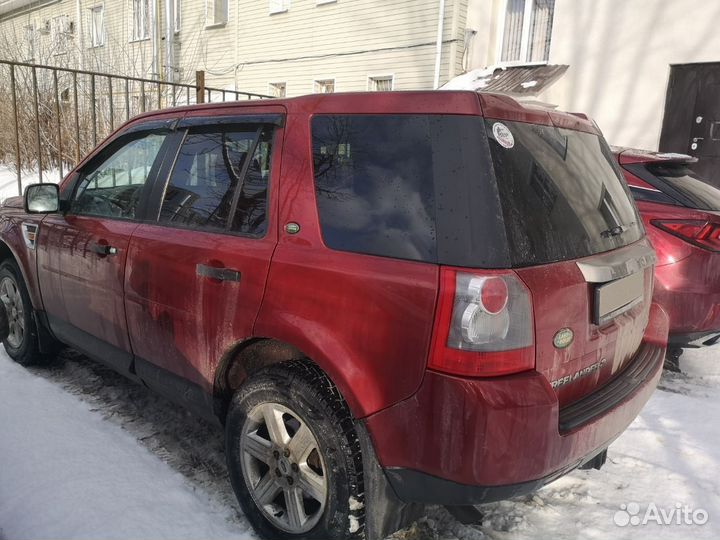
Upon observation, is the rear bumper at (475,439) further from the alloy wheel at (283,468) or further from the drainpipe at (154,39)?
the drainpipe at (154,39)

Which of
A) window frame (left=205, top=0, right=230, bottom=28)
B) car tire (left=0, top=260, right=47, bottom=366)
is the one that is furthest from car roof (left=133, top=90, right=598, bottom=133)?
window frame (left=205, top=0, right=230, bottom=28)

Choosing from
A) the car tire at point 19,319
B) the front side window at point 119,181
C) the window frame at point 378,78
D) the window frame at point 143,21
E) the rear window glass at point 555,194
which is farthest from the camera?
the window frame at point 143,21

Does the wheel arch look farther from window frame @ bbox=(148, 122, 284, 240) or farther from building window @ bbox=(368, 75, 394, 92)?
building window @ bbox=(368, 75, 394, 92)

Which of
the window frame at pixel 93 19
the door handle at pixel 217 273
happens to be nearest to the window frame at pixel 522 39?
the door handle at pixel 217 273

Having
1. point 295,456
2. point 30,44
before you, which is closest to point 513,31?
point 295,456

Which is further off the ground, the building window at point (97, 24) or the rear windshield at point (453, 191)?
the building window at point (97, 24)

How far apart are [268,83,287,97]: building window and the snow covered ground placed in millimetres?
12706

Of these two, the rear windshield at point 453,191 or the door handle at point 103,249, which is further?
the door handle at point 103,249

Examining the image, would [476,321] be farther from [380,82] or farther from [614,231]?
[380,82]

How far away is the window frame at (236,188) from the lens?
89.9 inches

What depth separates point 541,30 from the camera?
34.3 ft

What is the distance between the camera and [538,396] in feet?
5.76

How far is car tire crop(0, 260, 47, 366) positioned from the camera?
3842mm

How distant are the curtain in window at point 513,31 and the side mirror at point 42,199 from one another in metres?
9.65
